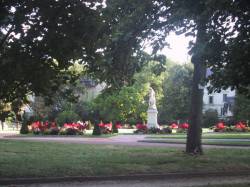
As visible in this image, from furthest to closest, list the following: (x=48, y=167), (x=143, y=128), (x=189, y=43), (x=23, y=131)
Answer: (x=143, y=128) → (x=23, y=131) → (x=48, y=167) → (x=189, y=43)

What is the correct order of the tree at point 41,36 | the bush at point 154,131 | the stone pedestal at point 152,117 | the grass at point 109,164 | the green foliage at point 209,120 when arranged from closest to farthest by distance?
1. the tree at point 41,36
2. the grass at point 109,164
3. the bush at point 154,131
4. the stone pedestal at point 152,117
5. the green foliage at point 209,120

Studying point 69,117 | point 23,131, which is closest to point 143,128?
point 23,131

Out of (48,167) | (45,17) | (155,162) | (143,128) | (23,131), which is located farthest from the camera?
(143,128)

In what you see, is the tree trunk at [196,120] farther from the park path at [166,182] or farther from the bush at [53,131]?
the bush at [53,131]

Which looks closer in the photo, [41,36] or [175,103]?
[41,36]

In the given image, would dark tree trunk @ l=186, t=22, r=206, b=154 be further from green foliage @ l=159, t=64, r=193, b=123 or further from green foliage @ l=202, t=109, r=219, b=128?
green foliage @ l=159, t=64, r=193, b=123

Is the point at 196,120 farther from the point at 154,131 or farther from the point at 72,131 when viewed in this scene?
the point at 154,131

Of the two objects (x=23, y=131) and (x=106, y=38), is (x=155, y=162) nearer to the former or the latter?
(x=106, y=38)

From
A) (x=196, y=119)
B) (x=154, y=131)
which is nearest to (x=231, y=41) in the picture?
(x=196, y=119)

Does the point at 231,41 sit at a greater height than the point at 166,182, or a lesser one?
greater

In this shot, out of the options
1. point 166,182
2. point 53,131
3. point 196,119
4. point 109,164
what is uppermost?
point 196,119

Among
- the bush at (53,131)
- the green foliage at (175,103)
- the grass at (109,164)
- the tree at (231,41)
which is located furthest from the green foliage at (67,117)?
the tree at (231,41)

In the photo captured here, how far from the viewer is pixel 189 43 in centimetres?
1230

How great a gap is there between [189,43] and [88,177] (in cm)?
469
